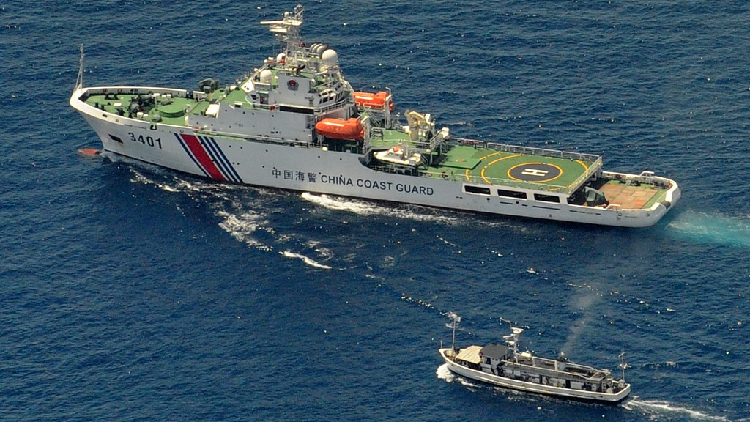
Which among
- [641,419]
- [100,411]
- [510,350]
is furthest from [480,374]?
[100,411]

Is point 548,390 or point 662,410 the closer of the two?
point 662,410

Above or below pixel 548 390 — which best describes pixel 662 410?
below

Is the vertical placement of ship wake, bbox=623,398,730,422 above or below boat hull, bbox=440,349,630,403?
below

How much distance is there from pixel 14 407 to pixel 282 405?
28.4 meters

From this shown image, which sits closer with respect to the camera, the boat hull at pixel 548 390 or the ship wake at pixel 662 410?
the ship wake at pixel 662 410

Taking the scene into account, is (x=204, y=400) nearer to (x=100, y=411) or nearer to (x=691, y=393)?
(x=100, y=411)

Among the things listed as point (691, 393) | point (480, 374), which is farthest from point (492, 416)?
point (691, 393)

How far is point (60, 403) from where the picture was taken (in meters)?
199

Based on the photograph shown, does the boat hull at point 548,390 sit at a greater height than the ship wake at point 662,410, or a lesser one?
greater

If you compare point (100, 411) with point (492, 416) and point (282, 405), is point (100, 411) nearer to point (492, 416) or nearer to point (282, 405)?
point (282, 405)

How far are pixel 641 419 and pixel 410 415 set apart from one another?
23.5 metres

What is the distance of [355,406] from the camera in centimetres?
19662

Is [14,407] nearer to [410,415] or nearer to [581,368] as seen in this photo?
[410,415]

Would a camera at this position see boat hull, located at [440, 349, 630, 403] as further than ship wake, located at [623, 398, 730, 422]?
Yes
